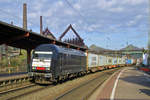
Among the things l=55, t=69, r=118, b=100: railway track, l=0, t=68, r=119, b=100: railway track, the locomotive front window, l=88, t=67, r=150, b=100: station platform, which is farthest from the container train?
l=88, t=67, r=150, b=100: station platform

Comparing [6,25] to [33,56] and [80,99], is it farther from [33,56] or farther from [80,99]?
[80,99]

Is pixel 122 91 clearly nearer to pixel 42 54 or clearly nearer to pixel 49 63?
pixel 49 63

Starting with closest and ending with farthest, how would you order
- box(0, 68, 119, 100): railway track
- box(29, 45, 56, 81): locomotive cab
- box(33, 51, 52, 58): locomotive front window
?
box(0, 68, 119, 100): railway track → box(29, 45, 56, 81): locomotive cab → box(33, 51, 52, 58): locomotive front window

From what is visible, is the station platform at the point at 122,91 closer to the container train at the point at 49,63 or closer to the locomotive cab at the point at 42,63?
the container train at the point at 49,63

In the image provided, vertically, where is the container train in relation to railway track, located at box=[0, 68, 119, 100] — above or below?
above

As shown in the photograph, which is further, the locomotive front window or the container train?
the locomotive front window

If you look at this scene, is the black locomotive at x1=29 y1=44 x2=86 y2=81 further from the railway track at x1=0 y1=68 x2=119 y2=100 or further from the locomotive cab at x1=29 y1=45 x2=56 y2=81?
the railway track at x1=0 y1=68 x2=119 y2=100

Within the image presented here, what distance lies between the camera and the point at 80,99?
29.5 ft

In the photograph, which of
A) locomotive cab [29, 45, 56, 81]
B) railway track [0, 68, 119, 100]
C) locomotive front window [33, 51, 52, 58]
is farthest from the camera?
locomotive front window [33, 51, 52, 58]

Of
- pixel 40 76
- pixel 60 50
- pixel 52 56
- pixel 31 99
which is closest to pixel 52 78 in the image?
pixel 40 76

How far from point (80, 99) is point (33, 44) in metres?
16.0

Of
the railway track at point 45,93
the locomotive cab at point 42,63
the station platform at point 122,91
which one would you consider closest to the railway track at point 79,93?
the railway track at point 45,93

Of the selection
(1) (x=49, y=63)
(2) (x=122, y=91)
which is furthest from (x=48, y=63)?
(2) (x=122, y=91)

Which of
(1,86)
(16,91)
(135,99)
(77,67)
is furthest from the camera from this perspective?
(77,67)
